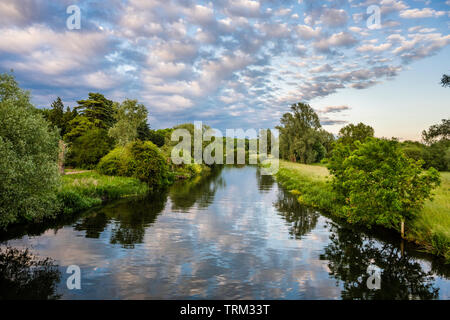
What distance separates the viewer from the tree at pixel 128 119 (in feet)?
165

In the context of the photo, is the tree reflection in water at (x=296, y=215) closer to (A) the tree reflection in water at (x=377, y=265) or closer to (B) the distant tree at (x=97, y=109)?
(A) the tree reflection in water at (x=377, y=265)

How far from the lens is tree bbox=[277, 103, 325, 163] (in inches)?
3263

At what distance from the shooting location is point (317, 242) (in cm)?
1597

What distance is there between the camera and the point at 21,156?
14.6 meters

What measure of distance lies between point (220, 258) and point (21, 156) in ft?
35.5

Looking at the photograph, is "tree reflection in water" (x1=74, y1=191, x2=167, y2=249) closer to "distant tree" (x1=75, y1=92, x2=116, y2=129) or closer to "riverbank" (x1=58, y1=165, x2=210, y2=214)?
"riverbank" (x1=58, y1=165, x2=210, y2=214)

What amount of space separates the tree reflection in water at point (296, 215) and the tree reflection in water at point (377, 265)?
2.17m

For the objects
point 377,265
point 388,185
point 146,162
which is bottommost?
point 377,265

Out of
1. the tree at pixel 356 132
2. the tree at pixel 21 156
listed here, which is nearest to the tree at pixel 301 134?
the tree at pixel 356 132

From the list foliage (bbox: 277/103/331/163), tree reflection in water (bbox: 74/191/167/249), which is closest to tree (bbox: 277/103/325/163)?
foliage (bbox: 277/103/331/163)

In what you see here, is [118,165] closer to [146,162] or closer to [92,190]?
[146,162]

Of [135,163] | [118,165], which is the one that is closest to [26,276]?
[135,163]

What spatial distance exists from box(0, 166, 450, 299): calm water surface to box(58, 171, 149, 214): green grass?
162 centimetres
